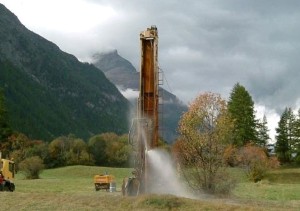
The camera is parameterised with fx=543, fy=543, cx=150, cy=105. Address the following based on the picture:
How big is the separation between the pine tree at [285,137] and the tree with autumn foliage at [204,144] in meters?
61.8

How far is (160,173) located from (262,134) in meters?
75.4

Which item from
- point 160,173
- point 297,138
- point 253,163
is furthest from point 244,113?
point 160,173

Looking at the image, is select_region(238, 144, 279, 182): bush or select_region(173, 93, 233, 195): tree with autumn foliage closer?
select_region(173, 93, 233, 195): tree with autumn foliage

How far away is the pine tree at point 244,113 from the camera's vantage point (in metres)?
89.5

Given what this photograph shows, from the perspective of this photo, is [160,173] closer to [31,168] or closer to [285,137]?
[31,168]

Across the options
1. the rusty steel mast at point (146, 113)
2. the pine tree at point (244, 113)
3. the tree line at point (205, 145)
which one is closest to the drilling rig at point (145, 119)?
the rusty steel mast at point (146, 113)

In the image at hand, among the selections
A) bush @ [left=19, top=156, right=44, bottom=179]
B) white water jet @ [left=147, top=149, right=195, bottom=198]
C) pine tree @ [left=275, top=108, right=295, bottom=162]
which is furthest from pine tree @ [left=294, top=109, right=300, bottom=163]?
white water jet @ [left=147, top=149, right=195, bottom=198]

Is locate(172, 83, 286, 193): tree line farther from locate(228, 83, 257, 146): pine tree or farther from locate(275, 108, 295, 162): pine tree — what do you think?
locate(275, 108, 295, 162): pine tree

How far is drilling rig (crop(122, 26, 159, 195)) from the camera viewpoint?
98.1 ft

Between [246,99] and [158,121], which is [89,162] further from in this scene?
[158,121]

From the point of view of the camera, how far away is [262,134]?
10300cm

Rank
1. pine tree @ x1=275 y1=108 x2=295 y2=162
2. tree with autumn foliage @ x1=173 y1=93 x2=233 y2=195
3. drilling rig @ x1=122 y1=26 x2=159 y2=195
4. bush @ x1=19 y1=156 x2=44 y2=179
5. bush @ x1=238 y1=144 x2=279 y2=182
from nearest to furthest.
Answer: drilling rig @ x1=122 y1=26 x2=159 y2=195 → tree with autumn foliage @ x1=173 y1=93 x2=233 y2=195 → bush @ x1=238 y1=144 x2=279 y2=182 → bush @ x1=19 y1=156 x2=44 y2=179 → pine tree @ x1=275 y1=108 x2=295 y2=162

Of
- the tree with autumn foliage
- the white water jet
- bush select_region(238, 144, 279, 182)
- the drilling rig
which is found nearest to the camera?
the drilling rig

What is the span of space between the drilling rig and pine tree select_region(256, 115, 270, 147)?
64.1 meters
